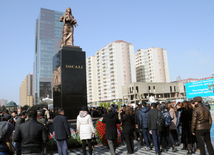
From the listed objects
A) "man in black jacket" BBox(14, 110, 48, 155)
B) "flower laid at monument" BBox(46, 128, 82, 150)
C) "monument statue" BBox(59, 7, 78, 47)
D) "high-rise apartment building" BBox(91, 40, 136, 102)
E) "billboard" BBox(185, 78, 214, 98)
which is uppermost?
"high-rise apartment building" BBox(91, 40, 136, 102)

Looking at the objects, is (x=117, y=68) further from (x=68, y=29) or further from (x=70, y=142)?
(x=70, y=142)

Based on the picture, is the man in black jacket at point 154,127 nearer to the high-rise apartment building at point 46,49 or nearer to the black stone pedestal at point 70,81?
the black stone pedestal at point 70,81

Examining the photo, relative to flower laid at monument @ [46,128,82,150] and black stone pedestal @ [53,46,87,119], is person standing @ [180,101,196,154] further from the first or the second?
black stone pedestal @ [53,46,87,119]

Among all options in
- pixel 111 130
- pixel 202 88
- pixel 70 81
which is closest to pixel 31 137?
pixel 111 130

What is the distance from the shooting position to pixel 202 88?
Result: 25.7 metres

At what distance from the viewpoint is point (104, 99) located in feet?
311

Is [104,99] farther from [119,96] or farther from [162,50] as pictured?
[162,50]

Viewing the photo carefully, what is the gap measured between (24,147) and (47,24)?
399 feet

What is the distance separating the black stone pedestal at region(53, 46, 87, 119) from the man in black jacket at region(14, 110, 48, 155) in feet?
21.3

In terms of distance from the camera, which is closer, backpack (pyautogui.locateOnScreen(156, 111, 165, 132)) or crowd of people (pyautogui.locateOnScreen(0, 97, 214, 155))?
crowd of people (pyautogui.locateOnScreen(0, 97, 214, 155))

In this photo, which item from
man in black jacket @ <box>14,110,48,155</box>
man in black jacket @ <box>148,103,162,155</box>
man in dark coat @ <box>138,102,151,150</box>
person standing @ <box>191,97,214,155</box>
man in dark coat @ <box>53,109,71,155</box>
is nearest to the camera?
man in black jacket @ <box>14,110,48,155</box>

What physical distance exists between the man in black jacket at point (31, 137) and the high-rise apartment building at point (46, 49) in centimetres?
10402

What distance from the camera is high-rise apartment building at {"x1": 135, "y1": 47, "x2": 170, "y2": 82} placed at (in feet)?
329

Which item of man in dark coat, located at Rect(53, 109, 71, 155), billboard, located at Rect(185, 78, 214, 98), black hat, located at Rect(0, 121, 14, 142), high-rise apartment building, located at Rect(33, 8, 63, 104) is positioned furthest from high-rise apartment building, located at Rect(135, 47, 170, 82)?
black hat, located at Rect(0, 121, 14, 142)
